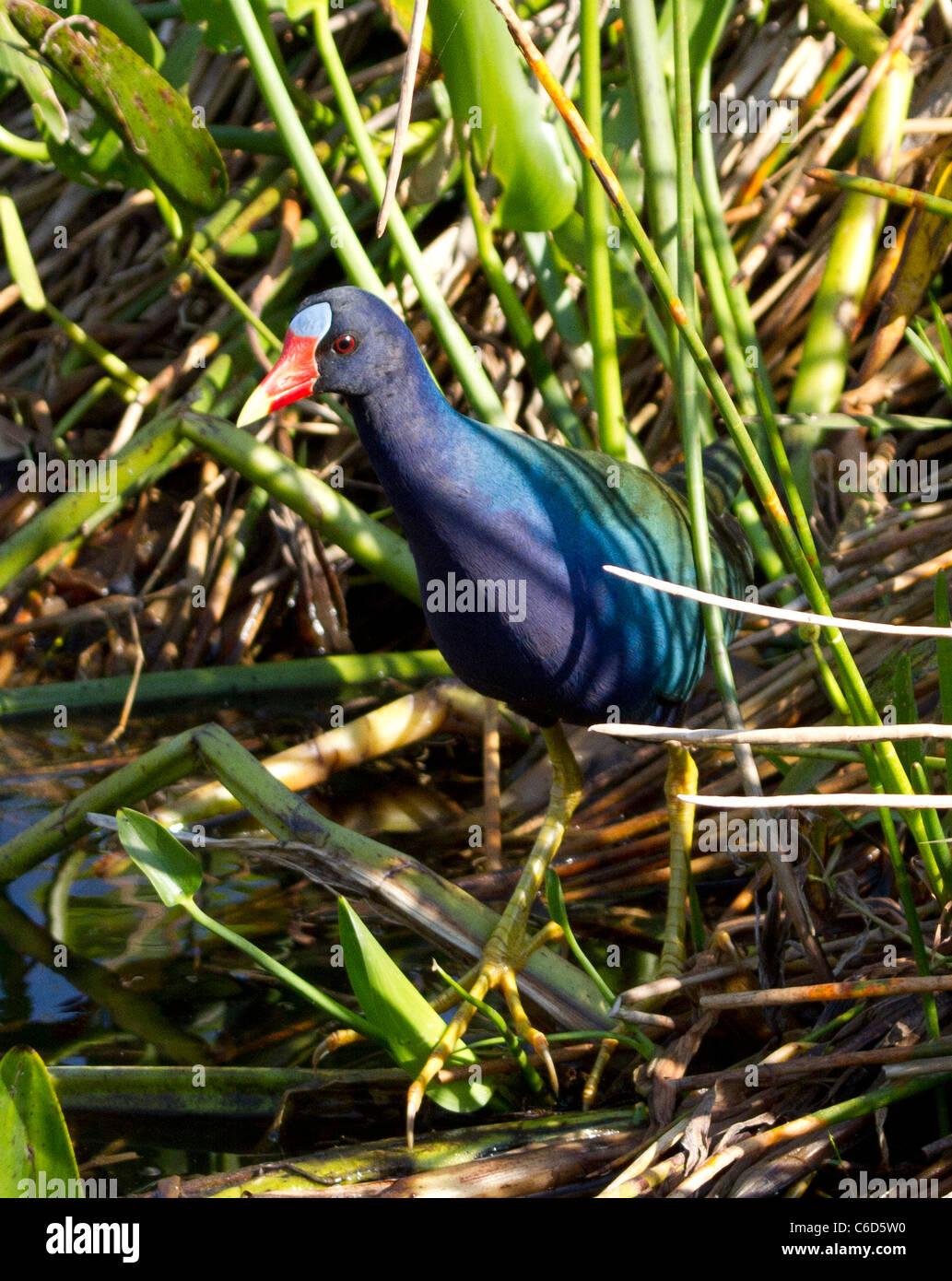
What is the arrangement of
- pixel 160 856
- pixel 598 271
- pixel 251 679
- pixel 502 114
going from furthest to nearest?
pixel 251 679 → pixel 598 271 → pixel 502 114 → pixel 160 856

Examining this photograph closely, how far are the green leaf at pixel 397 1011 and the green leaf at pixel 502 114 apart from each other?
123 cm

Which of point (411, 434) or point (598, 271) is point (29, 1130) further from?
point (598, 271)

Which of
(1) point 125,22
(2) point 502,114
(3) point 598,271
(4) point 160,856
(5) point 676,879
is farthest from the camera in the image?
(1) point 125,22

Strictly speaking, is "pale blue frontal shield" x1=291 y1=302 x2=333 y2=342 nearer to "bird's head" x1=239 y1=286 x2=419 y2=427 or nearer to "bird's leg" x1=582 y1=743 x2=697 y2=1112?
"bird's head" x1=239 y1=286 x2=419 y2=427

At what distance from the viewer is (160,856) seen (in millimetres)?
1240

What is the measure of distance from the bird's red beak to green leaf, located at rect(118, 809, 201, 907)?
1.86 feet

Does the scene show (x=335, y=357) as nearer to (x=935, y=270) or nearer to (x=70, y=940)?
(x=70, y=940)

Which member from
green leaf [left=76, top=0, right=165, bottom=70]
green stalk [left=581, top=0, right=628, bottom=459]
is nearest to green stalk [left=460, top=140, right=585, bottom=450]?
green stalk [left=581, top=0, right=628, bottom=459]

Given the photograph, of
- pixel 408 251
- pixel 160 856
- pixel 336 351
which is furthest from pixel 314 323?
pixel 160 856

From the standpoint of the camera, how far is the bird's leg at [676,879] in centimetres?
152

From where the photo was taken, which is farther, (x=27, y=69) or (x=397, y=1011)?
(x=27, y=69)

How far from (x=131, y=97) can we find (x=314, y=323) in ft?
2.47

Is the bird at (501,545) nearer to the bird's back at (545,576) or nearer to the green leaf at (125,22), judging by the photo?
the bird's back at (545,576)

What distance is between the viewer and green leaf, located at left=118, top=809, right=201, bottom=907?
1211 mm
